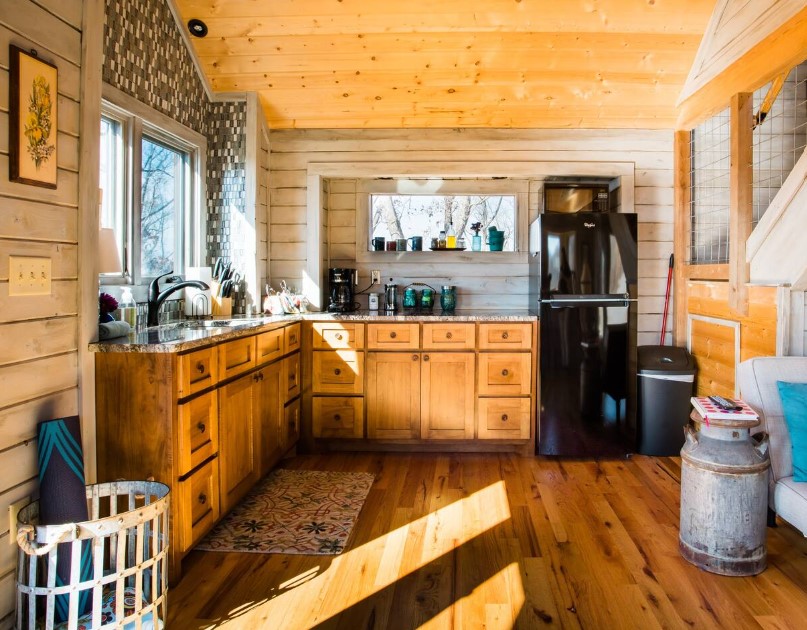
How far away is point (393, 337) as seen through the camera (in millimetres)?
3771

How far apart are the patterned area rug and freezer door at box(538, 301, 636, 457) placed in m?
1.26

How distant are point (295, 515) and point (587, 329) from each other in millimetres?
2076

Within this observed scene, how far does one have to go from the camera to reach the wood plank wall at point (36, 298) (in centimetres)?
176

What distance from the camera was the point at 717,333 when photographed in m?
3.59

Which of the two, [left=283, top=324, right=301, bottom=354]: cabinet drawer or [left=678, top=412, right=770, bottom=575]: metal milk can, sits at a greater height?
[left=283, top=324, right=301, bottom=354]: cabinet drawer

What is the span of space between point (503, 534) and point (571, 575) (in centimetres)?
42

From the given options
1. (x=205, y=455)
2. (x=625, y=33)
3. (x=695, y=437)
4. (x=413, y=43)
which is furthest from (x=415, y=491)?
(x=625, y=33)

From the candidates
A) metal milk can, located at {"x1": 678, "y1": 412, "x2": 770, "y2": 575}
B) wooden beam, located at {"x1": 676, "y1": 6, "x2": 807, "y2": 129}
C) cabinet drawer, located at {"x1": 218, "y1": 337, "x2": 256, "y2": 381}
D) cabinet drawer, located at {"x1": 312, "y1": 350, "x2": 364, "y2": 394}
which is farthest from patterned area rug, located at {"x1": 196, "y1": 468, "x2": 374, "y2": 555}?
wooden beam, located at {"x1": 676, "y1": 6, "x2": 807, "y2": 129}

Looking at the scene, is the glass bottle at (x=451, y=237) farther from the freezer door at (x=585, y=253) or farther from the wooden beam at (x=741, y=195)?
the wooden beam at (x=741, y=195)

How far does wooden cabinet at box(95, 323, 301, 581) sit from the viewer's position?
214 cm

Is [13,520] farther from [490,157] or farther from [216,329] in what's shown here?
[490,157]

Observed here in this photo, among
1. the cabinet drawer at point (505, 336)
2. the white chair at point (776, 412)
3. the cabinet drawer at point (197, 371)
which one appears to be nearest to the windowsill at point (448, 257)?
the cabinet drawer at point (505, 336)

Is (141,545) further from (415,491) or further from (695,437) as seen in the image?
(695,437)

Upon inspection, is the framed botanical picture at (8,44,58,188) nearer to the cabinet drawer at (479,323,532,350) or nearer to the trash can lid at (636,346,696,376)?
the cabinet drawer at (479,323,532,350)
